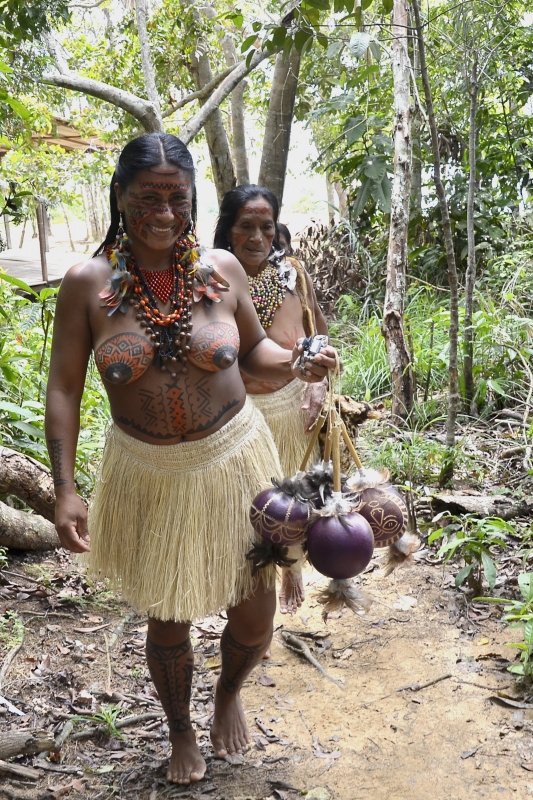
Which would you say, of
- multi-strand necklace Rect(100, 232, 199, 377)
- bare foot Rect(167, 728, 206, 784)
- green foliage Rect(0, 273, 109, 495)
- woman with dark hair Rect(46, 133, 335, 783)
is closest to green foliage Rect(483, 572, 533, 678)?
woman with dark hair Rect(46, 133, 335, 783)

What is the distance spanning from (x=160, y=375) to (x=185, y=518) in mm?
406

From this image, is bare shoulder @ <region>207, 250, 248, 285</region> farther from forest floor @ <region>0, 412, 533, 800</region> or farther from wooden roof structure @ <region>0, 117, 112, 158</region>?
wooden roof structure @ <region>0, 117, 112, 158</region>

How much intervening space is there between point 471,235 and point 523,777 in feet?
9.89

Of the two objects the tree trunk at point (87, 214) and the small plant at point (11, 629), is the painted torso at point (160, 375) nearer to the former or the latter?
the small plant at point (11, 629)

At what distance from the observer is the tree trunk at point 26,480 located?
331cm

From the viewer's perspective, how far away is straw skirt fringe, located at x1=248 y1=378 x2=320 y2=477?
3047 mm

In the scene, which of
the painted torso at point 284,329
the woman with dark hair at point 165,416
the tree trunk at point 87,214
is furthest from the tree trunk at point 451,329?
the tree trunk at point 87,214

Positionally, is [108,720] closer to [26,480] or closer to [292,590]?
[292,590]

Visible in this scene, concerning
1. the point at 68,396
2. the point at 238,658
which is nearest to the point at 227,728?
the point at 238,658

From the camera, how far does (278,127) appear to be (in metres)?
6.52

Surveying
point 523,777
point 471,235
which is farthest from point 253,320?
point 471,235

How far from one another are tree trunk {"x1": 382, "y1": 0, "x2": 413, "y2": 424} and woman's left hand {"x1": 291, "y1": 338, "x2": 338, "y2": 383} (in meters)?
2.58

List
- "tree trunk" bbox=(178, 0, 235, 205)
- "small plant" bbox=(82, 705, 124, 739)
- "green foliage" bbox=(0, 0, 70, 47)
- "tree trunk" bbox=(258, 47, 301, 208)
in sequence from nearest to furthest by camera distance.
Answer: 1. "small plant" bbox=(82, 705, 124, 739)
2. "green foliage" bbox=(0, 0, 70, 47)
3. "tree trunk" bbox=(258, 47, 301, 208)
4. "tree trunk" bbox=(178, 0, 235, 205)

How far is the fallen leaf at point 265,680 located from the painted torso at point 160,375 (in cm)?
127
